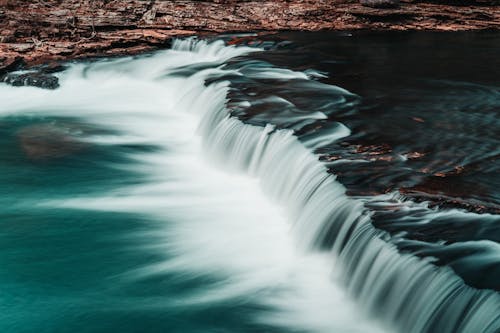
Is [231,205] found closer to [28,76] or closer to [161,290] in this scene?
[161,290]

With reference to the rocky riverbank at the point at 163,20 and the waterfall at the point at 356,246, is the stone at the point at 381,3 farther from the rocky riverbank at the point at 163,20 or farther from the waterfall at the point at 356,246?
the waterfall at the point at 356,246

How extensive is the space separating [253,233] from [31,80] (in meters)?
8.18

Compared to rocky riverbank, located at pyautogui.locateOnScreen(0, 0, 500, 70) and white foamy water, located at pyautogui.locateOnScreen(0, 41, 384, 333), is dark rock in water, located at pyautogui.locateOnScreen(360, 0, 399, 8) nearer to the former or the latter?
rocky riverbank, located at pyautogui.locateOnScreen(0, 0, 500, 70)

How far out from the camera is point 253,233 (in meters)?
6.92

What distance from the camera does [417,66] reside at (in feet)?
40.6

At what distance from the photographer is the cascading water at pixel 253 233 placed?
4855 millimetres

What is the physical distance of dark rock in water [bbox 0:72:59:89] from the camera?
13383 millimetres

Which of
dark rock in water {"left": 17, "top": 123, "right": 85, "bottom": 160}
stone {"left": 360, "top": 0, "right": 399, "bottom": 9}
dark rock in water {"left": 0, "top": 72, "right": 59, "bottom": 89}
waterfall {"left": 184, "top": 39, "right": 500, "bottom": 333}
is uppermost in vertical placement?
stone {"left": 360, "top": 0, "right": 399, "bottom": 9}

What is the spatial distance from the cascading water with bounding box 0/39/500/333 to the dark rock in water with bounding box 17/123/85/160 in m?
0.18

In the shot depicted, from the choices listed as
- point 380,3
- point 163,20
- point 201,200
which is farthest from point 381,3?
point 201,200

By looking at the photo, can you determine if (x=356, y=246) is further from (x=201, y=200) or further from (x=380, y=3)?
(x=380, y=3)

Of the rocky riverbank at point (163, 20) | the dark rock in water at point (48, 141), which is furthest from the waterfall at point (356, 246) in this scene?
the rocky riverbank at point (163, 20)

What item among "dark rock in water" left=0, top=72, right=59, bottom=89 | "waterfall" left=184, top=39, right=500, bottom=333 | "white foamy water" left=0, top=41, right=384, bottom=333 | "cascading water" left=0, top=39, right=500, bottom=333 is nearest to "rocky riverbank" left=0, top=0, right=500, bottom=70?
"dark rock in water" left=0, top=72, right=59, bottom=89

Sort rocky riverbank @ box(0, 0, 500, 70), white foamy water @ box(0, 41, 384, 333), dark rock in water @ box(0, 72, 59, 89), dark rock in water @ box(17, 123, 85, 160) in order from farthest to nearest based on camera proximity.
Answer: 1. rocky riverbank @ box(0, 0, 500, 70)
2. dark rock in water @ box(0, 72, 59, 89)
3. dark rock in water @ box(17, 123, 85, 160)
4. white foamy water @ box(0, 41, 384, 333)
